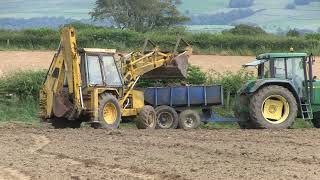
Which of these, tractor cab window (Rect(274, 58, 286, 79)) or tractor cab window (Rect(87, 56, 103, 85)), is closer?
tractor cab window (Rect(87, 56, 103, 85))

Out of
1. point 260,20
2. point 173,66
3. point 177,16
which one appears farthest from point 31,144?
point 177,16

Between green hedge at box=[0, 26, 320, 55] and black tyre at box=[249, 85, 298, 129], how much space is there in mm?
25289

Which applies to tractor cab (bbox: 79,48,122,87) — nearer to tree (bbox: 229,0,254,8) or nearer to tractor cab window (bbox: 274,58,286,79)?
tractor cab window (bbox: 274,58,286,79)

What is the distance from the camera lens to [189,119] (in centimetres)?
2022

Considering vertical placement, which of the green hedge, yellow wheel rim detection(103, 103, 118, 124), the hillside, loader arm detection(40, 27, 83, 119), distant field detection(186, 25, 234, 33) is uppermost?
the hillside

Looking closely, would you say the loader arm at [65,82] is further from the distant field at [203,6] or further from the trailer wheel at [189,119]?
the distant field at [203,6]

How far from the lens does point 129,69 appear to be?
1945 centimetres

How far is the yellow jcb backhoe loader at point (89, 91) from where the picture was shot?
17.4 meters

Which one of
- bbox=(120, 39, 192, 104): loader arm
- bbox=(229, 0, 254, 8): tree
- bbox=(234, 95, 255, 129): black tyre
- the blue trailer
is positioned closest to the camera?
bbox=(234, 95, 255, 129): black tyre

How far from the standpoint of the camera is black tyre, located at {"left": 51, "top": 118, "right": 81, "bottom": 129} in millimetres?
18797

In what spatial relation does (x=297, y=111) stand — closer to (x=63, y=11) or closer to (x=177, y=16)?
(x=63, y=11)

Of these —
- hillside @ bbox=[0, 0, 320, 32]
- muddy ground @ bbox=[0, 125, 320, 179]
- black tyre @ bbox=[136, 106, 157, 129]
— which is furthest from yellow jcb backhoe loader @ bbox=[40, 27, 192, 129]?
hillside @ bbox=[0, 0, 320, 32]

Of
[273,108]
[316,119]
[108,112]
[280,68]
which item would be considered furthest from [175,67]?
[316,119]

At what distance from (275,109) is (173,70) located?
3759 mm
